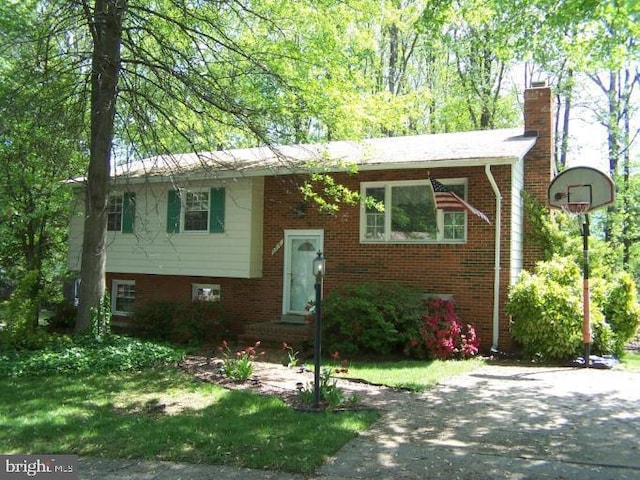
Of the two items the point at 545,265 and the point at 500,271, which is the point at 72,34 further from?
the point at 545,265

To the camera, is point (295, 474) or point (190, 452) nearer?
point (295, 474)

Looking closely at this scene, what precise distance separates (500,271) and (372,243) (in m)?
2.86

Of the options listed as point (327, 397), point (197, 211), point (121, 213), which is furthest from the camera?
point (121, 213)

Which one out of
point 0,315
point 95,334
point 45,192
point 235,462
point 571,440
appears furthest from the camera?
point 45,192

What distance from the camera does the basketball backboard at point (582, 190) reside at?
1007 centimetres

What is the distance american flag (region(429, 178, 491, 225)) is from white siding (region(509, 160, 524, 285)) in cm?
91

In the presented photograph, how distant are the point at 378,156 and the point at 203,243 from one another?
16.3 ft

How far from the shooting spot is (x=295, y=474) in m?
4.60

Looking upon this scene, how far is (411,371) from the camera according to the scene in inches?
363

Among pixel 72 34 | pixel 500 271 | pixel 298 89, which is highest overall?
pixel 72 34

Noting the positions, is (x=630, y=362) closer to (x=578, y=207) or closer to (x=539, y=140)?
(x=578, y=207)

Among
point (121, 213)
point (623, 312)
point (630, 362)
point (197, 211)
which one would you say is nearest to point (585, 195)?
point (623, 312)

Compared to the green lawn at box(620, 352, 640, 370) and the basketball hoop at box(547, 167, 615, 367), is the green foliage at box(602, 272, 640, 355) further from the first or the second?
the basketball hoop at box(547, 167, 615, 367)

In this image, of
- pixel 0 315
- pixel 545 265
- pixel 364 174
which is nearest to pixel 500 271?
pixel 545 265
